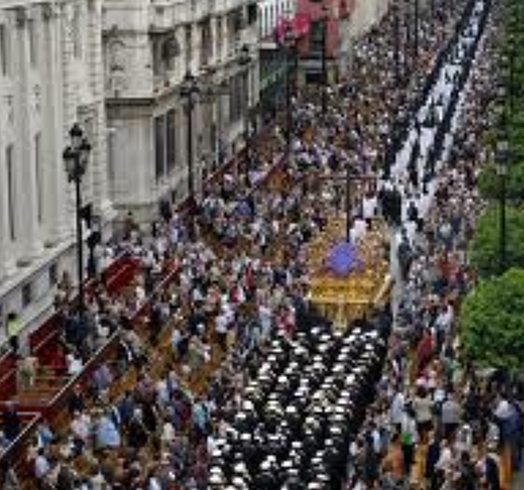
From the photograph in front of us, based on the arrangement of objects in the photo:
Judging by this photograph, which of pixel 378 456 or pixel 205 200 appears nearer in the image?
pixel 378 456

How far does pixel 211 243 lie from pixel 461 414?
22.2 meters

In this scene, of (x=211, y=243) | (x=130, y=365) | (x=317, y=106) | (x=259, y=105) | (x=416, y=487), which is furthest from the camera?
(x=317, y=106)

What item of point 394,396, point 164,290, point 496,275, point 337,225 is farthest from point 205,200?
point 394,396

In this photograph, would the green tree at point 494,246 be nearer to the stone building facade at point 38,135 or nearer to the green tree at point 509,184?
the green tree at point 509,184

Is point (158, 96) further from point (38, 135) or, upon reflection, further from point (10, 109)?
point (10, 109)

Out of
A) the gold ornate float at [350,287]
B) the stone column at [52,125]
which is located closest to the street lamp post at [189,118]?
the stone column at [52,125]

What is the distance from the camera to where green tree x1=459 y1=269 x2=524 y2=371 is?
40219 mm

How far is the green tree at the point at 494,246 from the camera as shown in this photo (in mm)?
48625

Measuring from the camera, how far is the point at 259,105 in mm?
94562

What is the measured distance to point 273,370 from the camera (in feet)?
140

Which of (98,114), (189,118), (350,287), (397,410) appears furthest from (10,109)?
(189,118)

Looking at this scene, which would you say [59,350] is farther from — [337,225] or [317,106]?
[317,106]

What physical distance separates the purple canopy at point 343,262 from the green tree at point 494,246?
10.8 feet

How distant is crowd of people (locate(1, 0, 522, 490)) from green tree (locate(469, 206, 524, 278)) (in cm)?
136
